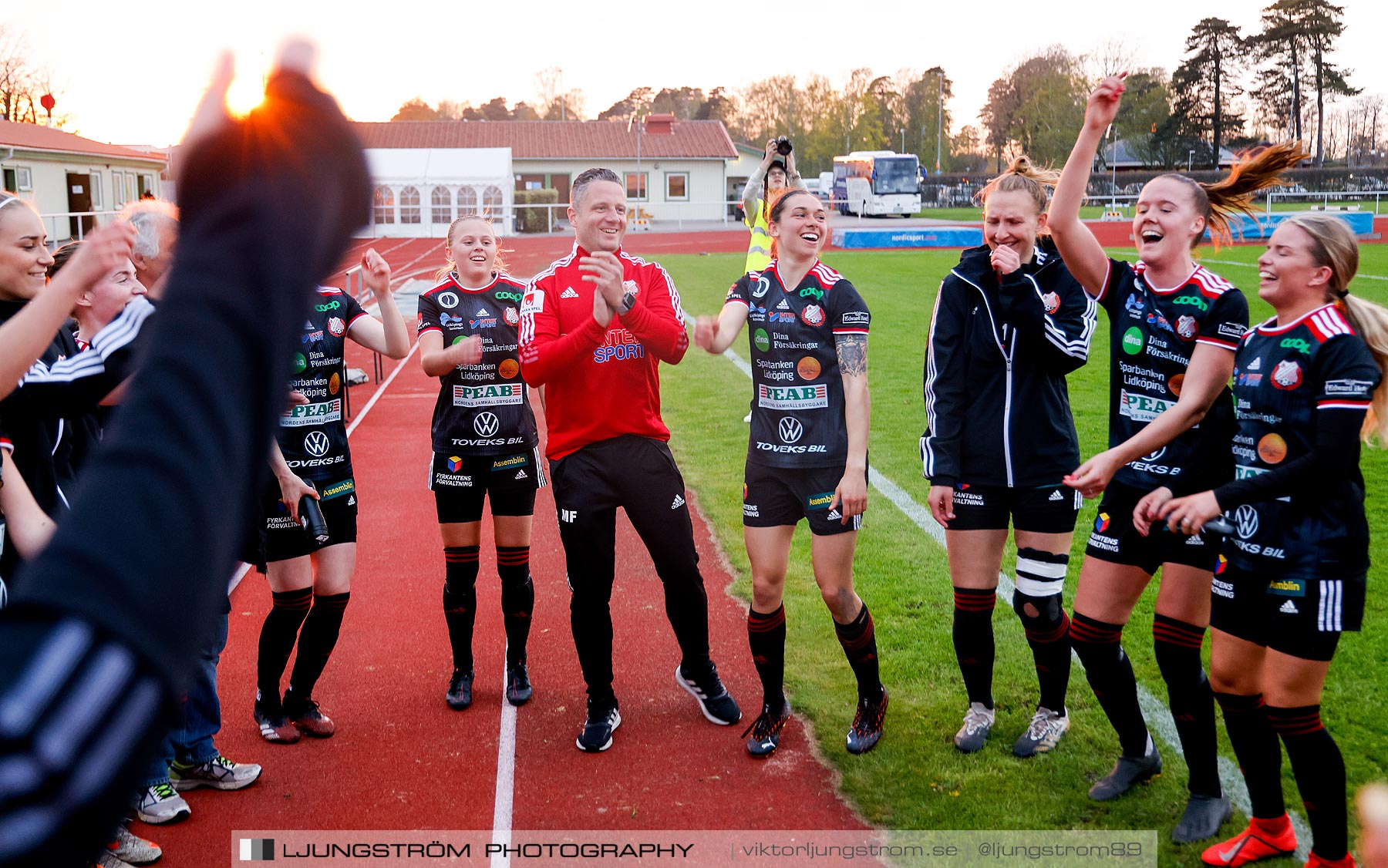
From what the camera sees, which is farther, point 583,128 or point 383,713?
point 583,128

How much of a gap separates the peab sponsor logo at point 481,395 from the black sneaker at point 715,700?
167 cm

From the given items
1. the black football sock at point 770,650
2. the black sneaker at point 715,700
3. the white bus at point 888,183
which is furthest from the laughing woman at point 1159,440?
the white bus at point 888,183

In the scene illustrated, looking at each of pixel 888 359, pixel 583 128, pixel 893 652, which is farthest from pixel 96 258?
pixel 583 128

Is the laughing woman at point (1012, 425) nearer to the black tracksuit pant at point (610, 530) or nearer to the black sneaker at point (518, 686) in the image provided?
the black tracksuit pant at point (610, 530)

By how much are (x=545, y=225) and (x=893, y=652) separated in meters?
43.8

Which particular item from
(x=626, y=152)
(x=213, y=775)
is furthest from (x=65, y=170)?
(x=213, y=775)

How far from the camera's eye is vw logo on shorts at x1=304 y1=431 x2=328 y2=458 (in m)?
4.85

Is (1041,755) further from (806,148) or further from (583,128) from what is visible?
(806,148)

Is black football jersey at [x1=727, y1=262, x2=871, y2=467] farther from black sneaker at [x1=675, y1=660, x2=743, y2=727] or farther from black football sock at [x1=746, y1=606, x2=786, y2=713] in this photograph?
black sneaker at [x1=675, y1=660, x2=743, y2=727]

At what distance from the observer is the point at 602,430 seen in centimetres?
479

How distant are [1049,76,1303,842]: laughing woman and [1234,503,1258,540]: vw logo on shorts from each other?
201 mm

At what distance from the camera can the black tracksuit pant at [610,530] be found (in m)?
4.79

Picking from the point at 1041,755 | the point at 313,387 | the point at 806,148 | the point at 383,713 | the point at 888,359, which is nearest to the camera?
the point at 1041,755

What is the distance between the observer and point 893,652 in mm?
5723
